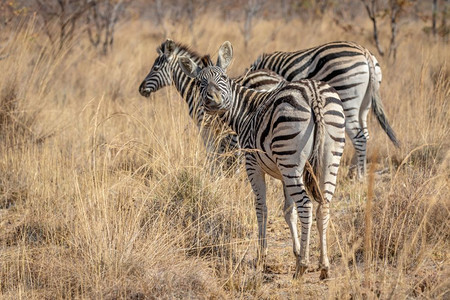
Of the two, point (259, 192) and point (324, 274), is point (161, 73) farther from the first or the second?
point (324, 274)

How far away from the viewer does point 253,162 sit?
4.98m

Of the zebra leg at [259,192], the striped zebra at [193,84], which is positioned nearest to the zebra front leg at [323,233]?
the zebra leg at [259,192]

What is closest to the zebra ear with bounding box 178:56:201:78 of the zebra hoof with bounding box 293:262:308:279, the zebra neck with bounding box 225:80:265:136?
the zebra neck with bounding box 225:80:265:136

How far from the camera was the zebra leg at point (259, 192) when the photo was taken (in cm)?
500

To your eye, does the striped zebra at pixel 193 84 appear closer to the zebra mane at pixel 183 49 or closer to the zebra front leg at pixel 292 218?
the zebra mane at pixel 183 49

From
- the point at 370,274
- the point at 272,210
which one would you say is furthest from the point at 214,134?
the point at 370,274

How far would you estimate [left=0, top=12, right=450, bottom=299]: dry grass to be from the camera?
433cm

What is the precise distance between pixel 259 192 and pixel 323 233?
73 centimetres

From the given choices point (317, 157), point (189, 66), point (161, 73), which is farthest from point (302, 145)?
point (161, 73)

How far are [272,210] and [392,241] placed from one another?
5.50ft

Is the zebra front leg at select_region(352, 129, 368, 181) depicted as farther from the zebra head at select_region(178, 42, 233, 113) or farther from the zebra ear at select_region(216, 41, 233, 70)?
the zebra head at select_region(178, 42, 233, 113)

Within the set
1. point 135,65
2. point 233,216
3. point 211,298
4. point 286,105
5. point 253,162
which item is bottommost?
point 211,298

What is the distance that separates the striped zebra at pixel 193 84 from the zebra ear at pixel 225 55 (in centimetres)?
52

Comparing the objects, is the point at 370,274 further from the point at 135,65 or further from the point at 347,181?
the point at 135,65
